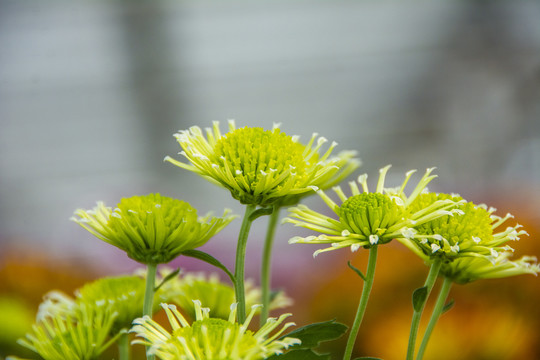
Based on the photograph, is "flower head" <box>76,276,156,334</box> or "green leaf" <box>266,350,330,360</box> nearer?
"green leaf" <box>266,350,330,360</box>

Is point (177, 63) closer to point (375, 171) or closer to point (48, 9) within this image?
point (48, 9)

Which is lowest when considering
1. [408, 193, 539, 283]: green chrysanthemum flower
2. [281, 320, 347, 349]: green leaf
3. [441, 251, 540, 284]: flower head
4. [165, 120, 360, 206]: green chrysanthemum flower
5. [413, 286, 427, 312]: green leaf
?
[281, 320, 347, 349]: green leaf

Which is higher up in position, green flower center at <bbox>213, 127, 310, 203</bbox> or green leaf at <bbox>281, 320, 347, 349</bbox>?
green flower center at <bbox>213, 127, 310, 203</bbox>

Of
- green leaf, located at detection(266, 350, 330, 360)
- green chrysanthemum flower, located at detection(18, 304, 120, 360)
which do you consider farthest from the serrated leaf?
green chrysanthemum flower, located at detection(18, 304, 120, 360)

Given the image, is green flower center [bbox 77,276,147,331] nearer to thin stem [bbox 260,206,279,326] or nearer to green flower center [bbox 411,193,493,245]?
thin stem [bbox 260,206,279,326]

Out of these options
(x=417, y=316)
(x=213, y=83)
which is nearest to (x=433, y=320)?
(x=417, y=316)

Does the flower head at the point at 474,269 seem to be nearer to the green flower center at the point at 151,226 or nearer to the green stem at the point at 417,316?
the green stem at the point at 417,316

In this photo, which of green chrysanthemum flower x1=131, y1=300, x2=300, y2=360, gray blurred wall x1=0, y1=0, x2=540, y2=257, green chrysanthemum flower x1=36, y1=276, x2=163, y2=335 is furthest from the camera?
gray blurred wall x1=0, y1=0, x2=540, y2=257

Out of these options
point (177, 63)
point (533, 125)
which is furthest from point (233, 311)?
point (177, 63)
